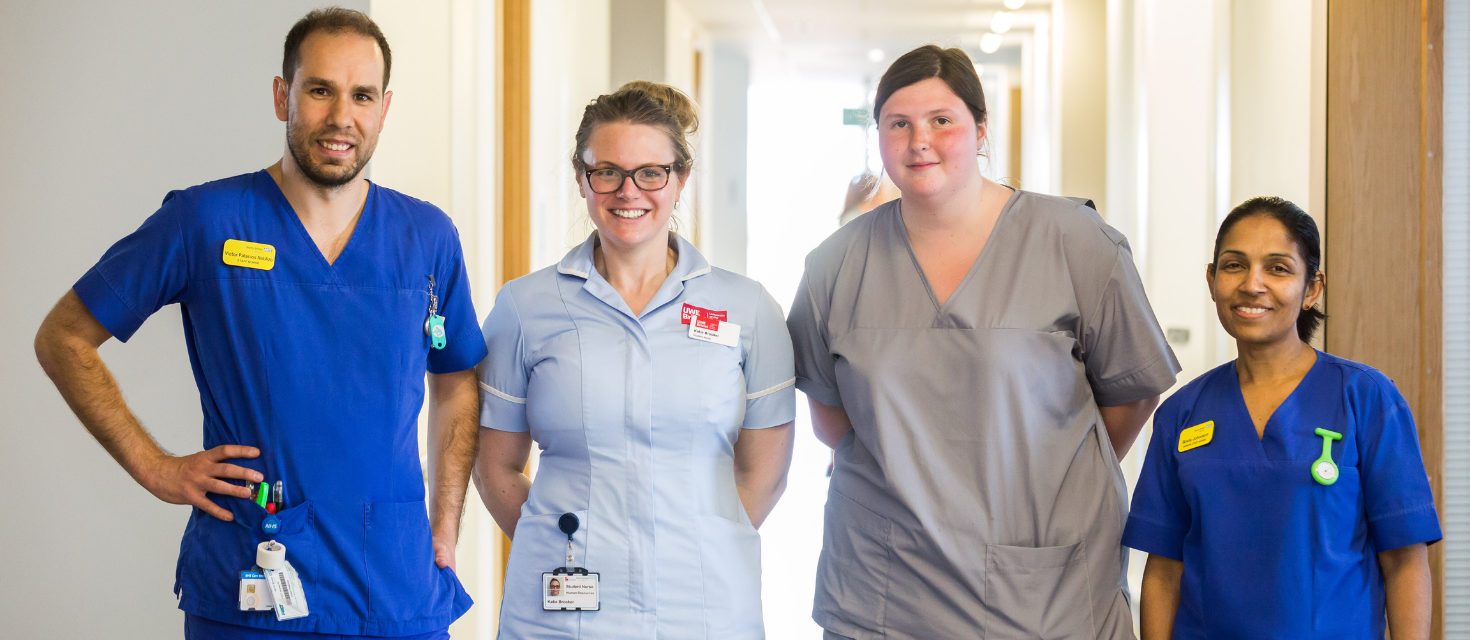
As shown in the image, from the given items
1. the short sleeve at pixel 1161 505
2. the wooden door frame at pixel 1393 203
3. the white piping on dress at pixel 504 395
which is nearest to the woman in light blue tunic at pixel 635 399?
the white piping on dress at pixel 504 395

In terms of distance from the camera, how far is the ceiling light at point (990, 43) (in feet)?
17.1

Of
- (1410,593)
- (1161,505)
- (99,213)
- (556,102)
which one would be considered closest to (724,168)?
(556,102)

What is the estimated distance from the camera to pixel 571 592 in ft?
4.74

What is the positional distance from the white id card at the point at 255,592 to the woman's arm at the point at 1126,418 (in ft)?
4.33

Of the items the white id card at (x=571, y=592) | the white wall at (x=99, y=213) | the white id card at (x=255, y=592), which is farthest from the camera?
the white wall at (x=99, y=213)

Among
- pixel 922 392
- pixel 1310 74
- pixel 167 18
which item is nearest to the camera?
pixel 922 392

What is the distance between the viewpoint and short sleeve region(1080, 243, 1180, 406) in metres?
1.54

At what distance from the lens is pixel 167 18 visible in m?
2.08

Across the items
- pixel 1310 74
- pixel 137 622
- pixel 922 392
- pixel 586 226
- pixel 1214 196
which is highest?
pixel 1310 74

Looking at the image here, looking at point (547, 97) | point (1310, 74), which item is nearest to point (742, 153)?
point (547, 97)

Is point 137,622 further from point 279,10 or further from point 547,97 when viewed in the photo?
point 547,97

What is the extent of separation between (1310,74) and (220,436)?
96.7 inches

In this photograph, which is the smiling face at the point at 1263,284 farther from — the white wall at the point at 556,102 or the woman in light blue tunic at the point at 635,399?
the white wall at the point at 556,102

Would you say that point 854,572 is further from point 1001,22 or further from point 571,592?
point 1001,22
